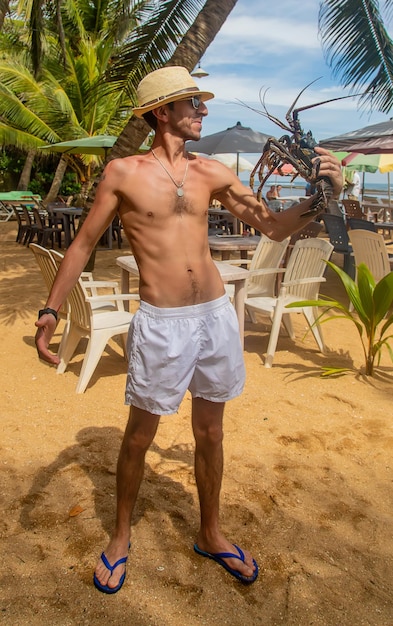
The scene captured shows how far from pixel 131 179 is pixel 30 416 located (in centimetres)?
253

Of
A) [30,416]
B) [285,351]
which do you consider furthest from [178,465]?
[285,351]

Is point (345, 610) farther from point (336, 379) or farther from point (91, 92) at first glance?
point (91, 92)

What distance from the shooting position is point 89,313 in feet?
15.4

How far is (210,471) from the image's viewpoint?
2510 millimetres

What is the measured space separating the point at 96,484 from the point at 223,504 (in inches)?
29.8

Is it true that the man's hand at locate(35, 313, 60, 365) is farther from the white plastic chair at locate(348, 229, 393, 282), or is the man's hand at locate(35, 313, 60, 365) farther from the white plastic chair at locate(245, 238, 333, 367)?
the white plastic chair at locate(348, 229, 393, 282)

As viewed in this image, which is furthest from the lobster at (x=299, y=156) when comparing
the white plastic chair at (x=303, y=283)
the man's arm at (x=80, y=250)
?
the white plastic chair at (x=303, y=283)

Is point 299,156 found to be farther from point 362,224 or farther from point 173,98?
point 362,224

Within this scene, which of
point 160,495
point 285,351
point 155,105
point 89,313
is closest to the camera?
point 155,105

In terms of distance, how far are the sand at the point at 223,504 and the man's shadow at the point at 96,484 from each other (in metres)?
0.01

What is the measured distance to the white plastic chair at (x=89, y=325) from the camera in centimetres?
464

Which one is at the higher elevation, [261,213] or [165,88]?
[165,88]

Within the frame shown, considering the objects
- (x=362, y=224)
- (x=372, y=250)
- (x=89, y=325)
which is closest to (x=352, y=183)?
(x=362, y=224)

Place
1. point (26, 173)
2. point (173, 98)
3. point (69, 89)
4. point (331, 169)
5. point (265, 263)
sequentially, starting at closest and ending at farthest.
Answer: point (173, 98), point (331, 169), point (265, 263), point (69, 89), point (26, 173)
